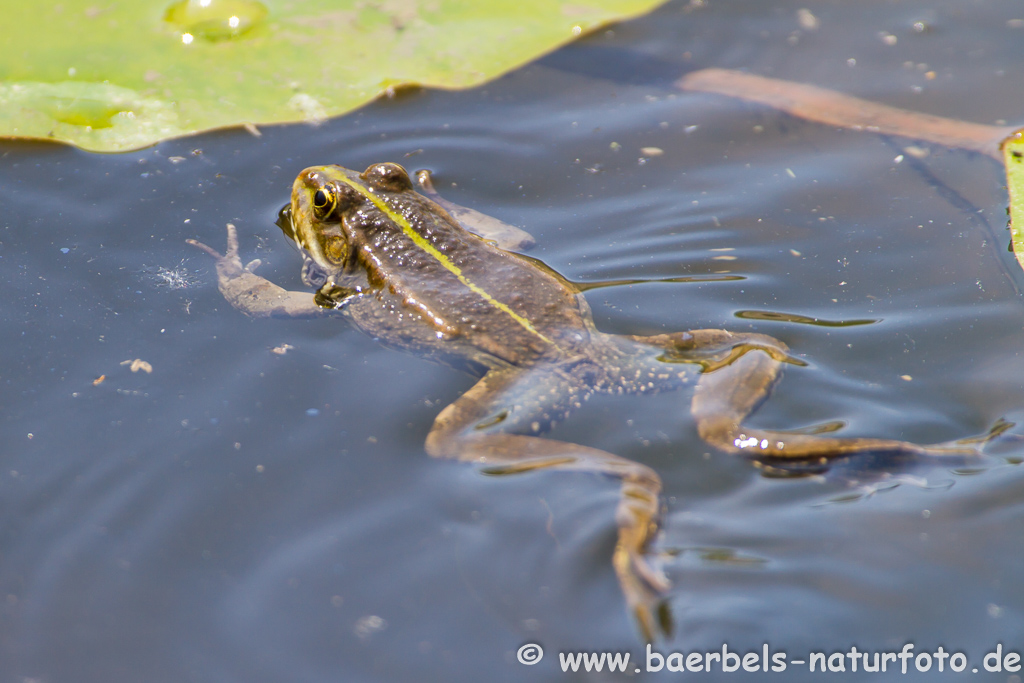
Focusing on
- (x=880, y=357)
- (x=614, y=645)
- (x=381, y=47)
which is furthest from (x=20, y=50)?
(x=880, y=357)

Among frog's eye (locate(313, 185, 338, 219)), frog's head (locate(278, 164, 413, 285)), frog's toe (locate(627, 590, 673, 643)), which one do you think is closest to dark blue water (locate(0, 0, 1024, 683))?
frog's toe (locate(627, 590, 673, 643))

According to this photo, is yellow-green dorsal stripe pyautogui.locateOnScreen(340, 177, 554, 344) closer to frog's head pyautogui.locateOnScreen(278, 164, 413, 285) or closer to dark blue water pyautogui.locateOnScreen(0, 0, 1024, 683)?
frog's head pyautogui.locateOnScreen(278, 164, 413, 285)

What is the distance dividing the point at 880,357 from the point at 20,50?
6060 millimetres

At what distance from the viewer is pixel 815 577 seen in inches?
115

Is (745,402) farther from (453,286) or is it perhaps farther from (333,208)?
(333,208)

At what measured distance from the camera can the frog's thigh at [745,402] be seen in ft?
10.5

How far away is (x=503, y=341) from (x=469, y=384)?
1.03 ft

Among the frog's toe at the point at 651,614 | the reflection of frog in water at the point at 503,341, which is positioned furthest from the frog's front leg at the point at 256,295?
the frog's toe at the point at 651,614

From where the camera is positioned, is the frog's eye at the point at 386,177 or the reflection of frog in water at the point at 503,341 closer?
the reflection of frog in water at the point at 503,341

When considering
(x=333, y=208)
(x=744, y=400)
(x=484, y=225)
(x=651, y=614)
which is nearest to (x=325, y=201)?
(x=333, y=208)

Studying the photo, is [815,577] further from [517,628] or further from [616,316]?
[616,316]

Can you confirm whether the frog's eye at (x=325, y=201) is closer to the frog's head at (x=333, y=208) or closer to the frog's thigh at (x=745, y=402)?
the frog's head at (x=333, y=208)

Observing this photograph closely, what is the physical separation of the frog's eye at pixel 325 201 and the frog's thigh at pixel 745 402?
7.46ft

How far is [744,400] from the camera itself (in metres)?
3.52
